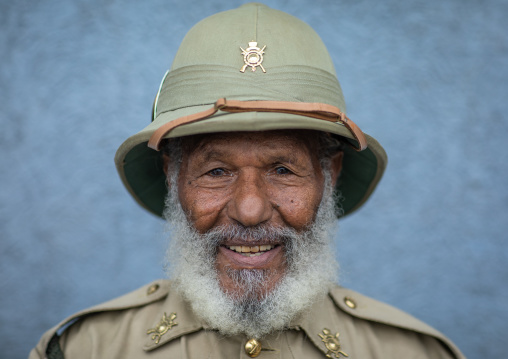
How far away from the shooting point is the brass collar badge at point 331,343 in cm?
234

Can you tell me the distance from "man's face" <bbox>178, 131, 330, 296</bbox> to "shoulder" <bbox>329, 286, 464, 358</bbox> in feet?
1.51

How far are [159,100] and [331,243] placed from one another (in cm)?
110

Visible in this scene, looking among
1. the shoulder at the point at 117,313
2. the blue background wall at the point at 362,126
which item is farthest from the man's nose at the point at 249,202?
the blue background wall at the point at 362,126

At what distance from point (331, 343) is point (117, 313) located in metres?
1.04

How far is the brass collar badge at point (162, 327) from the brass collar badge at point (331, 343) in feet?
2.23

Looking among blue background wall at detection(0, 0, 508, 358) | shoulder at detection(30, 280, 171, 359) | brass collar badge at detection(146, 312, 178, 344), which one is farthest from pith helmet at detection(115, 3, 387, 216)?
blue background wall at detection(0, 0, 508, 358)

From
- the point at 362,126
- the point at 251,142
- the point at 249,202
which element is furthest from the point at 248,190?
the point at 362,126

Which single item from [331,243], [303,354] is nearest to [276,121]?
[331,243]

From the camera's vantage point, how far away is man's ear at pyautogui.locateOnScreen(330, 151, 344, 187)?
8.85 feet

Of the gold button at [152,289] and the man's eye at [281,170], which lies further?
the gold button at [152,289]

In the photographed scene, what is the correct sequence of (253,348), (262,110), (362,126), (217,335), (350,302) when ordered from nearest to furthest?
(262,110)
(253,348)
(217,335)
(350,302)
(362,126)

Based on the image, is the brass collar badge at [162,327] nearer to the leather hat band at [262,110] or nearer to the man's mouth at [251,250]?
the man's mouth at [251,250]

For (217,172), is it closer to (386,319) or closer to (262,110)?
(262,110)

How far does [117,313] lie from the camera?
2.60 metres
